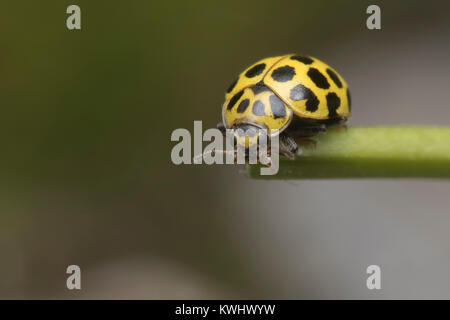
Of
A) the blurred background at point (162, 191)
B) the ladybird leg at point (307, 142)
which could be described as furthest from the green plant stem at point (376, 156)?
the blurred background at point (162, 191)

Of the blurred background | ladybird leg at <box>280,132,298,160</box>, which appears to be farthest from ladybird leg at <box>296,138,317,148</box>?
the blurred background

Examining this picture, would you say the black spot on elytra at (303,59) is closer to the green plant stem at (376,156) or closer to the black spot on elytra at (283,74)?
the black spot on elytra at (283,74)

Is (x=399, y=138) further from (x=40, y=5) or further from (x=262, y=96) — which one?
(x=40, y=5)

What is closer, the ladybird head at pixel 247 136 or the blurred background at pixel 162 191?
the ladybird head at pixel 247 136

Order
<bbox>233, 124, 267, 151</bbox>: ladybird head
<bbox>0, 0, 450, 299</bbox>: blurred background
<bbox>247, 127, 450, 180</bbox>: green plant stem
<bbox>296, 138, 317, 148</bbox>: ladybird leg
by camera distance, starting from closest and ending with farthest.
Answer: <bbox>247, 127, 450, 180</bbox>: green plant stem < <bbox>296, 138, 317, 148</bbox>: ladybird leg < <bbox>233, 124, 267, 151</bbox>: ladybird head < <bbox>0, 0, 450, 299</bbox>: blurred background

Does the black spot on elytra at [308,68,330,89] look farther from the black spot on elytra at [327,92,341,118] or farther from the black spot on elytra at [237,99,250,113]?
the black spot on elytra at [237,99,250,113]

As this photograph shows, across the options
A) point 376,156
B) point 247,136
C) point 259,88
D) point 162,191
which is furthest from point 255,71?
point 162,191

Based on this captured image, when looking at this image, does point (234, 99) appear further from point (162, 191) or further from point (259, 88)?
point (162, 191)

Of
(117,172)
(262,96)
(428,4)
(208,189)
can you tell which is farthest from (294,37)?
(262,96)
